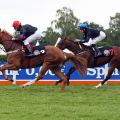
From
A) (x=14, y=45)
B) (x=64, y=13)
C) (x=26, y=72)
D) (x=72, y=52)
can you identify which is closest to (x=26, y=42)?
(x=14, y=45)

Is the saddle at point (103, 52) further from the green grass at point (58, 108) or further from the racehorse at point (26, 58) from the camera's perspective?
the green grass at point (58, 108)

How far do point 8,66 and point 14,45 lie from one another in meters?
0.70

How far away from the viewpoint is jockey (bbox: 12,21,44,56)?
1479 centimetres

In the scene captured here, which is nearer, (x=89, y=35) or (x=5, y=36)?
(x=5, y=36)

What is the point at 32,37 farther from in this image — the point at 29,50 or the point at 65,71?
the point at 65,71

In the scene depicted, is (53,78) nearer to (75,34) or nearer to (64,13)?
(75,34)

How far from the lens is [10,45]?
1529cm

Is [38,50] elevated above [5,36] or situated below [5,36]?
below

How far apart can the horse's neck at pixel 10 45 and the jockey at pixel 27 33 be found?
0.90ft

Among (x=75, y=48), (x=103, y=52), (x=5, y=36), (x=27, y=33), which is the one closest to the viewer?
(x=27, y=33)

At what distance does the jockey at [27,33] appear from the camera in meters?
14.8

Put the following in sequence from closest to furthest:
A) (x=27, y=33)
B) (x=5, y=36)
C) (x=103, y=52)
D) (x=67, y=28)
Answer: (x=27, y=33) → (x=5, y=36) → (x=103, y=52) → (x=67, y=28)

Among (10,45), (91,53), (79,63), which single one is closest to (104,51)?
(91,53)

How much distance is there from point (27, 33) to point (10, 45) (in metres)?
0.72
